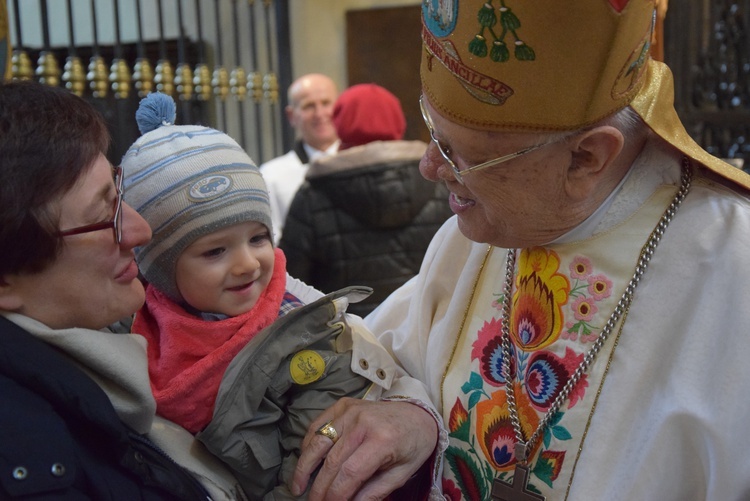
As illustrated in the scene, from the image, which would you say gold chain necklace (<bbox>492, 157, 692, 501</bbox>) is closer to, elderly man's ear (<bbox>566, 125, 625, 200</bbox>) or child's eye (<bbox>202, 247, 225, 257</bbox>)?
elderly man's ear (<bbox>566, 125, 625, 200</bbox>)

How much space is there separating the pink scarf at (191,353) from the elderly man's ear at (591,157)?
624 millimetres

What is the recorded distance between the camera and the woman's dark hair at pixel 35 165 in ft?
3.96

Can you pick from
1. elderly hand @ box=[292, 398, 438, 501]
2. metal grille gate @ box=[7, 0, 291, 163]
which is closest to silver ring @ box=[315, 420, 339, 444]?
elderly hand @ box=[292, 398, 438, 501]

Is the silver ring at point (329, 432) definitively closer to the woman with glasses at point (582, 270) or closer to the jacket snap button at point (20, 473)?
the woman with glasses at point (582, 270)

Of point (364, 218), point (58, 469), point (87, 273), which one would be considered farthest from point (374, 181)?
point (58, 469)

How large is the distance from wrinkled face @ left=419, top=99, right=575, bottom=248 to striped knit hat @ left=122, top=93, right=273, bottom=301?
36 centimetres

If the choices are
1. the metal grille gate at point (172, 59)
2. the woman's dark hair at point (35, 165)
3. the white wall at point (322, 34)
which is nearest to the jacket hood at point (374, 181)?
the metal grille gate at point (172, 59)

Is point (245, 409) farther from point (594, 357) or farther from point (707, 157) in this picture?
point (707, 157)

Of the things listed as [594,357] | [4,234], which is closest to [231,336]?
[4,234]

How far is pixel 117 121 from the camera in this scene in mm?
4367

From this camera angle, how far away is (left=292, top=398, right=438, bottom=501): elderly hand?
1.47 metres

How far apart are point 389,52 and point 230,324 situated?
5178mm

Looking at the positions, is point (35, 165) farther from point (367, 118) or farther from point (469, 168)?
point (367, 118)

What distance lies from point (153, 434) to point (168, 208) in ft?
1.36
